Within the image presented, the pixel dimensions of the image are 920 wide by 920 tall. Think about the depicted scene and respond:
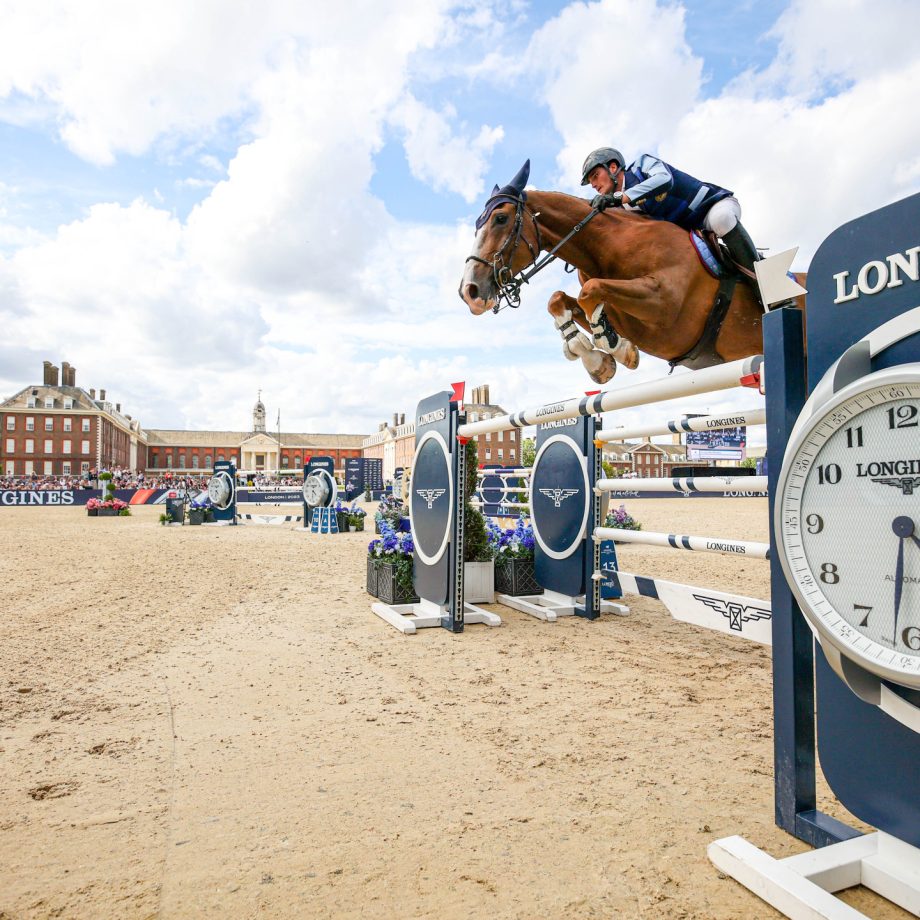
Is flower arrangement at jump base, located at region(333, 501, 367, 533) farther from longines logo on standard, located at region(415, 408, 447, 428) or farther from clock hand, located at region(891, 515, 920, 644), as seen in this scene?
clock hand, located at region(891, 515, 920, 644)

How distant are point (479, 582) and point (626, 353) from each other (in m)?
2.99

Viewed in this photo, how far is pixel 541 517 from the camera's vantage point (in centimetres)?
563

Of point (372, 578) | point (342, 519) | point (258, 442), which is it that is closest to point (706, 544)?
point (372, 578)

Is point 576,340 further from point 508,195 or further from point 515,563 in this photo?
point 515,563

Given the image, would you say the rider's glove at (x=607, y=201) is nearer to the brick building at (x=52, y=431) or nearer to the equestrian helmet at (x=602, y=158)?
the equestrian helmet at (x=602, y=158)

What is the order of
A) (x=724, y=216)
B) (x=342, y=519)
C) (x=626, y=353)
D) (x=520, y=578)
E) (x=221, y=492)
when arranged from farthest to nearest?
(x=221, y=492)
(x=342, y=519)
(x=520, y=578)
(x=626, y=353)
(x=724, y=216)

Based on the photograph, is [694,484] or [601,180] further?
[694,484]

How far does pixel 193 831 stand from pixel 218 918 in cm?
46

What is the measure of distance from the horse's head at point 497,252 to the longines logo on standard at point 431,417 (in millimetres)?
1561

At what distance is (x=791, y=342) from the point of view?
1.80 m

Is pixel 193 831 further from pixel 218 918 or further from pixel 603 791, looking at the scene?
pixel 603 791

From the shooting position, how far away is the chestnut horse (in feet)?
10.8

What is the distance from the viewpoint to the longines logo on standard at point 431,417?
5.07m

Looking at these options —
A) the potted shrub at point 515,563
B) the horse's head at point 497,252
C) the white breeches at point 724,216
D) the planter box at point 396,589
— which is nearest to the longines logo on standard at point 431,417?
the planter box at point 396,589
